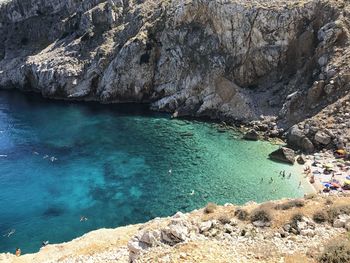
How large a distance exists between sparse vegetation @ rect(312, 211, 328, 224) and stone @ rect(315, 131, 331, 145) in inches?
1458

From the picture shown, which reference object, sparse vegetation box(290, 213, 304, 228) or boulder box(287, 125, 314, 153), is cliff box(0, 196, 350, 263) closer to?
sparse vegetation box(290, 213, 304, 228)

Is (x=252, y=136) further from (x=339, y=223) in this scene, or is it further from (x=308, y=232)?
(x=308, y=232)

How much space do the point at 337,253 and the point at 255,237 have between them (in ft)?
17.4

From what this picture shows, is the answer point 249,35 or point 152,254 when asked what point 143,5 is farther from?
point 152,254

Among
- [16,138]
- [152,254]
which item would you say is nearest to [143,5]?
[16,138]

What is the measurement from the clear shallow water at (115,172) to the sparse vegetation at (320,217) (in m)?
23.1

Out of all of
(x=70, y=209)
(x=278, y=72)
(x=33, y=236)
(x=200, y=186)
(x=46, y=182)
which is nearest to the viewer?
(x=33, y=236)

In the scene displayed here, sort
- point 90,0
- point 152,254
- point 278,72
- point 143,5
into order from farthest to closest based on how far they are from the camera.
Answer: point 90,0, point 143,5, point 278,72, point 152,254

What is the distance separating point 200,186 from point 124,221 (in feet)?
37.6

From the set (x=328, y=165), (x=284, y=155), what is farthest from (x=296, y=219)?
(x=284, y=155)

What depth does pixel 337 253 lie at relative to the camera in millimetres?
20047

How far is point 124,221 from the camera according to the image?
4625 centimetres

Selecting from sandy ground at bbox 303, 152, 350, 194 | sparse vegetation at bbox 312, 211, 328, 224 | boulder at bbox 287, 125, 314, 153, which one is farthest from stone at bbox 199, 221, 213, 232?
boulder at bbox 287, 125, 314, 153

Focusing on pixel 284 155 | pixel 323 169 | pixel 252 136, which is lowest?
pixel 323 169
